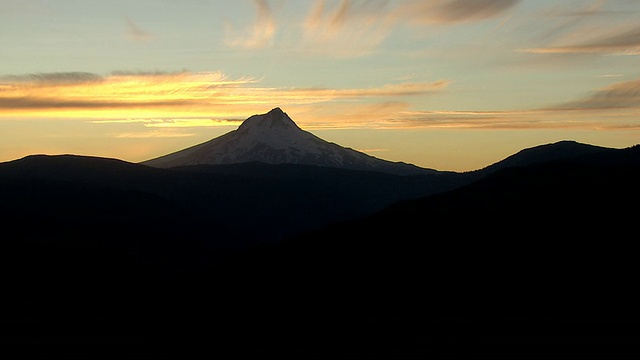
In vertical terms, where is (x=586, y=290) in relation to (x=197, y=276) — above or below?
above

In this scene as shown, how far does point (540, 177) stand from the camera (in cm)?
15362

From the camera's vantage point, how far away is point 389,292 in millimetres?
76438

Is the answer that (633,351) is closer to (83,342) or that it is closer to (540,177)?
(83,342)

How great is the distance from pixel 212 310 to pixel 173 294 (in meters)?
19.3

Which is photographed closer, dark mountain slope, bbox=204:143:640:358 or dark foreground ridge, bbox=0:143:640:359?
dark mountain slope, bbox=204:143:640:358

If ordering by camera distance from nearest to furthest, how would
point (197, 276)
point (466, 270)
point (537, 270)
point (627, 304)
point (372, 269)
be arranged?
point (627, 304), point (537, 270), point (466, 270), point (372, 269), point (197, 276)

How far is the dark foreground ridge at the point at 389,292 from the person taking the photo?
164 ft

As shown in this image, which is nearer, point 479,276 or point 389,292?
point 479,276

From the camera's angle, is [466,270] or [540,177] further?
[540,177]

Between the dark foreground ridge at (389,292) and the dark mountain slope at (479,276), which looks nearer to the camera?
the dark mountain slope at (479,276)

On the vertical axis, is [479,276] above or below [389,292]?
above

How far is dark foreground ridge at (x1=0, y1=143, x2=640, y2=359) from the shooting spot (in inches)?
1967

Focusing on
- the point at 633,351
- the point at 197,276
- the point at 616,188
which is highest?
the point at 616,188

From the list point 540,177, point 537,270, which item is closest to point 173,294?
point 537,270
